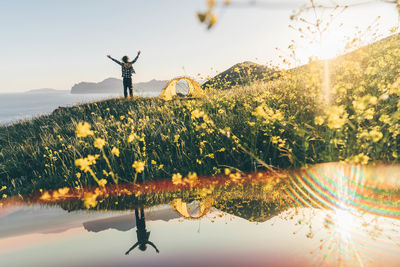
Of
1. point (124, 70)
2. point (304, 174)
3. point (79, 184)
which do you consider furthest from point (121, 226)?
point (124, 70)

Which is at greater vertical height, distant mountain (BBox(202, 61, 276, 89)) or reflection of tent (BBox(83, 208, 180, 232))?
distant mountain (BBox(202, 61, 276, 89))

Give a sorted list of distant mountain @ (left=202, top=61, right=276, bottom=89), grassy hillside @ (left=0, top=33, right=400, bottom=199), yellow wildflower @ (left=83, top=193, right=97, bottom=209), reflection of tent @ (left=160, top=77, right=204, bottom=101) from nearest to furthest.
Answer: yellow wildflower @ (left=83, top=193, right=97, bottom=209), grassy hillside @ (left=0, top=33, right=400, bottom=199), distant mountain @ (left=202, top=61, right=276, bottom=89), reflection of tent @ (left=160, top=77, right=204, bottom=101)

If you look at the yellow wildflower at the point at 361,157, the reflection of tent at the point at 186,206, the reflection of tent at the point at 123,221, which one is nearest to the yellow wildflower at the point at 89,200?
the reflection of tent at the point at 123,221

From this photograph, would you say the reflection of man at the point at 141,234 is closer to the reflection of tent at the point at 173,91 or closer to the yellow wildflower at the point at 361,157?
the yellow wildflower at the point at 361,157

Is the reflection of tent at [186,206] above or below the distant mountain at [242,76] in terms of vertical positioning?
below

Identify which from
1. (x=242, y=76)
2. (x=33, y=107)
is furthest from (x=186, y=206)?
(x=33, y=107)

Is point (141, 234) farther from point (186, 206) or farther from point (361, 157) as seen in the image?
point (361, 157)

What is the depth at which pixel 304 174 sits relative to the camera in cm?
311

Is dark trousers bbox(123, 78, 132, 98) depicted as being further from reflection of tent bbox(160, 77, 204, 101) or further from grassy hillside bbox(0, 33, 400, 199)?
grassy hillside bbox(0, 33, 400, 199)

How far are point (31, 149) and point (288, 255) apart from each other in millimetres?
6500

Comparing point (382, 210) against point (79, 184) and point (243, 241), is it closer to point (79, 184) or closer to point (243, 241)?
point (243, 241)

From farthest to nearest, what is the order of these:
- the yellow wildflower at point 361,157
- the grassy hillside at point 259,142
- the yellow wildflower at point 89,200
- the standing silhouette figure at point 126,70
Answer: the standing silhouette figure at point 126,70, the grassy hillside at point 259,142, the yellow wildflower at point 89,200, the yellow wildflower at point 361,157

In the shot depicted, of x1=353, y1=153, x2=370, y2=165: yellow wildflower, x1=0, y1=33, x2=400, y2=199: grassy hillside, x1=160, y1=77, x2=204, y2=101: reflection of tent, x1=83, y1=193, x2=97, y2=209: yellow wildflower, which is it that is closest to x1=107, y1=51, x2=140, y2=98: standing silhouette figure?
x1=160, y1=77, x2=204, y2=101: reflection of tent

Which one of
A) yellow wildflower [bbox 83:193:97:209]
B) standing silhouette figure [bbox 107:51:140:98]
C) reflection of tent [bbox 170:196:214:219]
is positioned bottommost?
yellow wildflower [bbox 83:193:97:209]
